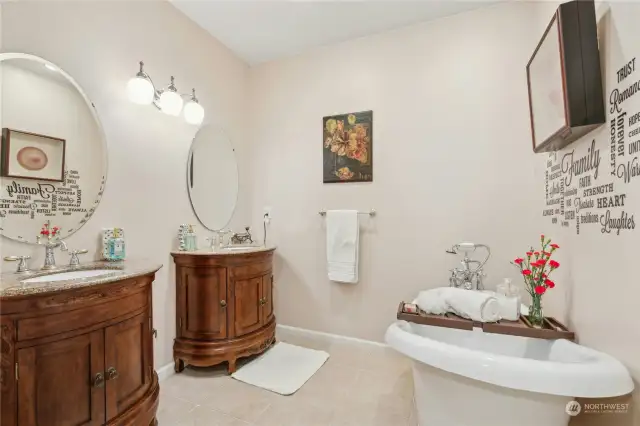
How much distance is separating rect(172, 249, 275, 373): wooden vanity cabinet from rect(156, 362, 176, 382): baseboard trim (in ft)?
0.13

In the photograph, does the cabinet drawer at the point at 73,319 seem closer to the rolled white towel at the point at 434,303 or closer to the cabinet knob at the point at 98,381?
the cabinet knob at the point at 98,381

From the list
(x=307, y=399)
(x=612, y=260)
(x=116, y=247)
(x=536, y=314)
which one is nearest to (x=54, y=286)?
(x=116, y=247)

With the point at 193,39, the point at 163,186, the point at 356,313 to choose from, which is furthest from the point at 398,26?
the point at 356,313

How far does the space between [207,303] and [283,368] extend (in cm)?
75

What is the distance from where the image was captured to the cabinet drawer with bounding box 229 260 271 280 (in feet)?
7.00

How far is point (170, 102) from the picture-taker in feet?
6.86

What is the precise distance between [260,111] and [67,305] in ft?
7.90

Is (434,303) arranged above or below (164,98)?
below

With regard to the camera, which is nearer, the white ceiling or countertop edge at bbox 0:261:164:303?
countertop edge at bbox 0:261:164:303

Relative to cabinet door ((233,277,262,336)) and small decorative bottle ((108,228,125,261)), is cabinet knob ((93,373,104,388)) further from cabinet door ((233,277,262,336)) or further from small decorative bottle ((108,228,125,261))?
cabinet door ((233,277,262,336))

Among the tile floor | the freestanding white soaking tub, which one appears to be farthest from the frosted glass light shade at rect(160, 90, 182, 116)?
the freestanding white soaking tub

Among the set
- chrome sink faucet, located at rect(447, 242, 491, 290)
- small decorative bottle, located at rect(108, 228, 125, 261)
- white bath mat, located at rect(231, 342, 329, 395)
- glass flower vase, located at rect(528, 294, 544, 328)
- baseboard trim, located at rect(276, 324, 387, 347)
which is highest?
small decorative bottle, located at rect(108, 228, 125, 261)

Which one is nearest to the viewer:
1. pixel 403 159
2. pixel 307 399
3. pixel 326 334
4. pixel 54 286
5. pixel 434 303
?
pixel 54 286

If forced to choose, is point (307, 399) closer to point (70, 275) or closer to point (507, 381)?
point (507, 381)
